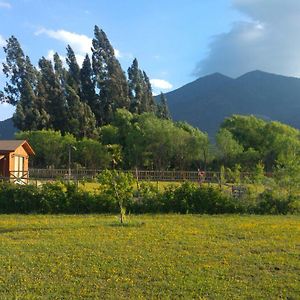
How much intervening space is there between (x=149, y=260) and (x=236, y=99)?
15412 cm

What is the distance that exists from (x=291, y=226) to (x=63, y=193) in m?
8.67

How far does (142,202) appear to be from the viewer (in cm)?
1811

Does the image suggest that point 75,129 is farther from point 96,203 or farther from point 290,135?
point 96,203

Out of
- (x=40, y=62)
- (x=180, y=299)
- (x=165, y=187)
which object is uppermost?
(x=40, y=62)

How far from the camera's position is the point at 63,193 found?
18.1m

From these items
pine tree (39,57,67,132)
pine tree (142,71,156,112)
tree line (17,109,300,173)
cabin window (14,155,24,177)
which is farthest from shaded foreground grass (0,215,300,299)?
pine tree (142,71,156,112)

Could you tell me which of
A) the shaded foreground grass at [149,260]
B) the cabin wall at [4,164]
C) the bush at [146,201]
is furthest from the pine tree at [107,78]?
the shaded foreground grass at [149,260]

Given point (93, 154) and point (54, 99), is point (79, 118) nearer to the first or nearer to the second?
point (54, 99)

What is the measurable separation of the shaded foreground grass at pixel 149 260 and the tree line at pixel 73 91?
46.8m

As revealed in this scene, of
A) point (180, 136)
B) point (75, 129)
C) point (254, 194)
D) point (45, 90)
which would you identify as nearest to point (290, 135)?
point (180, 136)

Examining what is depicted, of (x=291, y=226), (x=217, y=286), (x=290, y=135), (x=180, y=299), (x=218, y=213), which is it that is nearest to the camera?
(x=180, y=299)

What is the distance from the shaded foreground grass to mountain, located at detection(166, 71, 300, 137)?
117772 mm

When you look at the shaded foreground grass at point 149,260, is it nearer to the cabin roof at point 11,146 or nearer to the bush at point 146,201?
the bush at point 146,201

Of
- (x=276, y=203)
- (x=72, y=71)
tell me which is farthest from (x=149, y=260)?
(x=72, y=71)
